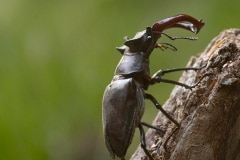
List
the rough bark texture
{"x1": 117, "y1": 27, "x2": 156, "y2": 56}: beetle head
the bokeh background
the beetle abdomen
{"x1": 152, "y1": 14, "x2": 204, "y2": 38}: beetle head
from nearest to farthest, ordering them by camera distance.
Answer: the rough bark texture
the beetle abdomen
{"x1": 152, "y1": 14, "x2": 204, "y2": 38}: beetle head
{"x1": 117, "y1": 27, "x2": 156, "y2": 56}: beetle head
the bokeh background

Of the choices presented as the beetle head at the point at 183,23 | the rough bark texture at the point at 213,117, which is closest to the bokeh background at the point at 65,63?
the beetle head at the point at 183,23

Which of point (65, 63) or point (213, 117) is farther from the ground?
point (65, 63)

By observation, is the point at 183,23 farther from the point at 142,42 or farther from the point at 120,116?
the point at 120,116

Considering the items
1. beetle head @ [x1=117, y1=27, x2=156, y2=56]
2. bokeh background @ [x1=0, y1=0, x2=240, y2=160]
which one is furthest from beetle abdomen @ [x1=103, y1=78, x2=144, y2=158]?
bokeh background @ [x1=0, y1=0, x2=240, y2=160]

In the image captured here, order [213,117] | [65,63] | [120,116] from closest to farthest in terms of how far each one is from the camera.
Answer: [213,117], [120,116], [65,63]

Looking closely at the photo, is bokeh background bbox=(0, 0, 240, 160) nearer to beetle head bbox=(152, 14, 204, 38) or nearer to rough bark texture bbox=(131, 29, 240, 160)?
beetle head bbox=(152, 14, 204, 38)

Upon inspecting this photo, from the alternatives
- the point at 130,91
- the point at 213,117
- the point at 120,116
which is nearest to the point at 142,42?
the point at 130,91
